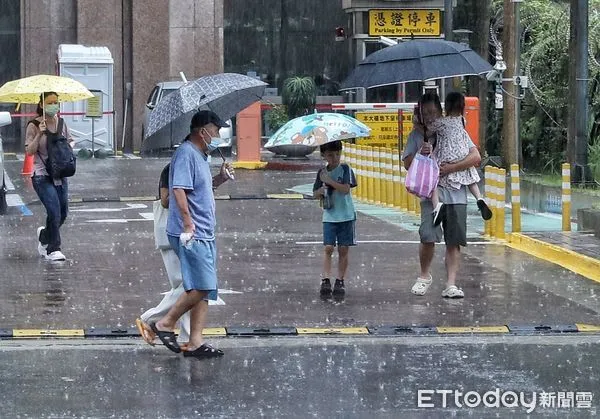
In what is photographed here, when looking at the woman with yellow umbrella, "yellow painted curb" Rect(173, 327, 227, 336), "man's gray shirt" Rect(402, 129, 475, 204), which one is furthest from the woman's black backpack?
"yellow painted curb" Rect(173, 327, 227, 336)

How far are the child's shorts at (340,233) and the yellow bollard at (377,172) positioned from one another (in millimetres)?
8957

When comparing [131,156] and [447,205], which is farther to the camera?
[131,156]

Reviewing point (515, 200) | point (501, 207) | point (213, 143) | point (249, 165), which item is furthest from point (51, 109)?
point (249, 165)

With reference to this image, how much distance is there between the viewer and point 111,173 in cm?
2898

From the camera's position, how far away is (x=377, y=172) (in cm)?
2173

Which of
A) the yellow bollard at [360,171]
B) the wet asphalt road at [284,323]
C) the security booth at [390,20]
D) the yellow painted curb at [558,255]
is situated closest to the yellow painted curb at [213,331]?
the wet asphalt road at [284,323]

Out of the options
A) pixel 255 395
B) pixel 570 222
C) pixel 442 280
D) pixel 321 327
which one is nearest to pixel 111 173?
pixel 570 222

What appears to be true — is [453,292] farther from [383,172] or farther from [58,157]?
[383,172]

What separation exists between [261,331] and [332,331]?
55cm

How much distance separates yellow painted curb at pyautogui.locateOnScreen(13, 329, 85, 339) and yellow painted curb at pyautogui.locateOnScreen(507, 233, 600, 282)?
539 centimetres

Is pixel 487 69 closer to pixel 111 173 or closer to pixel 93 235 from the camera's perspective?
pixel 93 235

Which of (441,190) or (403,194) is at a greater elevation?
(441,190)

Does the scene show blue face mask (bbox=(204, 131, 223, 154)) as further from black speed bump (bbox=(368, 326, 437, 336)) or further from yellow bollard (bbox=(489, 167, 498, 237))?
yellow bollard (bbox=(489, 167, 498, 237))

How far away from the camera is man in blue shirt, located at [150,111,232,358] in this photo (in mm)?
9742
